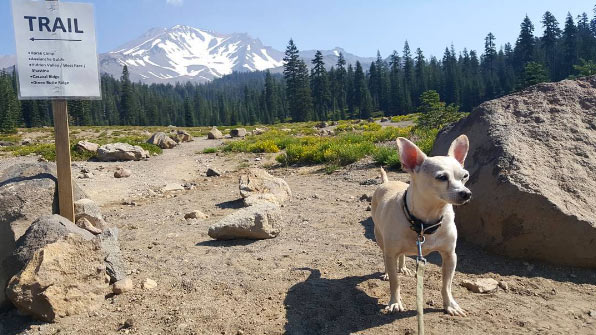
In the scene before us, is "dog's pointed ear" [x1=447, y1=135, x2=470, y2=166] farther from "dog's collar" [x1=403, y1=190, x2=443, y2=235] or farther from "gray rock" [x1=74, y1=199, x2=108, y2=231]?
"gray rock" [x1=74, y1=199, x2=108, y2=231]

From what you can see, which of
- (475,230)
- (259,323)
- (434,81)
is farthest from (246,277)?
(434,81)

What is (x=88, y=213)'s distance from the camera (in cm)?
576

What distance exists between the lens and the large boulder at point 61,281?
4.07 metres

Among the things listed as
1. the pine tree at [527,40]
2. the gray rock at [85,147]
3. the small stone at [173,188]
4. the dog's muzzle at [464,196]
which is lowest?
the small stone at [173,188]

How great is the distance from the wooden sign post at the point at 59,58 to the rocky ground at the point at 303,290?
1.62m

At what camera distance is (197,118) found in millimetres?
129500

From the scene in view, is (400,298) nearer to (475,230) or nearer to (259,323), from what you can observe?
(259,323)

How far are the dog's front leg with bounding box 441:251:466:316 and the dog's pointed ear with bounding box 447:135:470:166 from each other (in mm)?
908

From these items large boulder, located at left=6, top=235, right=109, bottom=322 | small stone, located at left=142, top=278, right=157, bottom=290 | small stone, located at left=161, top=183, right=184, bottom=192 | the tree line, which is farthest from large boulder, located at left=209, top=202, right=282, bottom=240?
the tree line

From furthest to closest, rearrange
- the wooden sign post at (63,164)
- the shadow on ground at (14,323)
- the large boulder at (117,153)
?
the large boulder at (117,153)
the wooden sign post at (63,164)
the shadow on ground at (14,323)

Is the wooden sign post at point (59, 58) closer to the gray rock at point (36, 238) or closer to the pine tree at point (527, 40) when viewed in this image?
the gray rock at point (36, 238)

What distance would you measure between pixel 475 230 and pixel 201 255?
12.8 ft

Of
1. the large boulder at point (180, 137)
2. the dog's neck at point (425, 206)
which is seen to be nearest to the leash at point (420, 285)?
the dog's neck at point (425, 206)

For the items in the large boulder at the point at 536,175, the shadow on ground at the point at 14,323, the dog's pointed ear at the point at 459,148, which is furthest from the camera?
the large boulder at the point at 536,175
